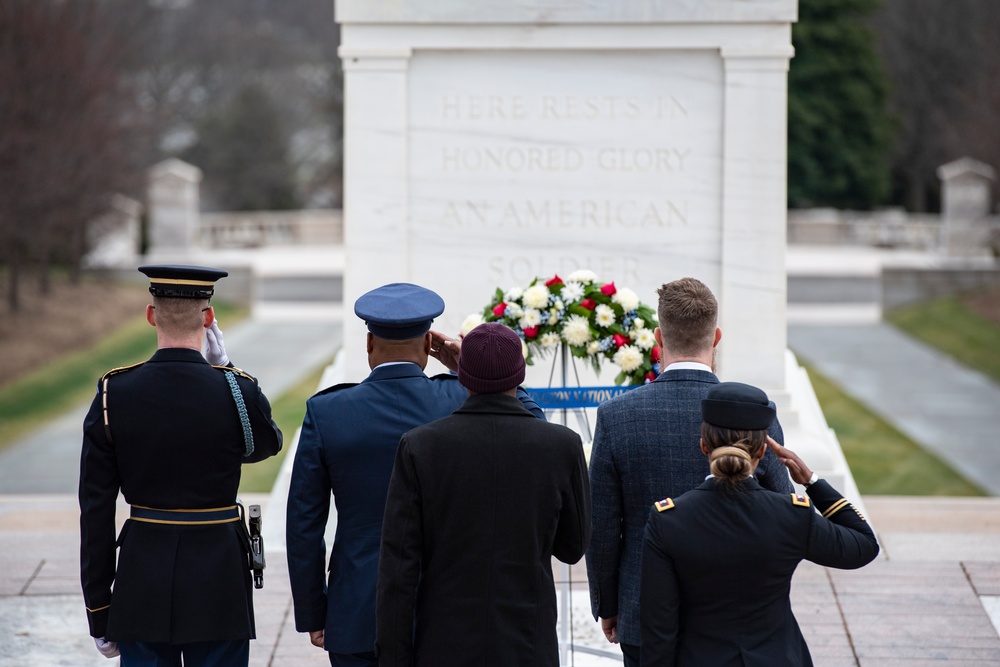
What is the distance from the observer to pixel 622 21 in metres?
7.10

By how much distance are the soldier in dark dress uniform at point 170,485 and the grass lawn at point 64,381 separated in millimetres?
9385

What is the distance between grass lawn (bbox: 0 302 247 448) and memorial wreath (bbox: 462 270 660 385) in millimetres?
8341

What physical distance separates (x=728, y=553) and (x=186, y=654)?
67.5 inches

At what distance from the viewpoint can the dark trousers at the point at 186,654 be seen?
376cm

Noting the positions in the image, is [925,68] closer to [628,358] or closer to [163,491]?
[628,358]

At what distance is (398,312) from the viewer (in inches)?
141

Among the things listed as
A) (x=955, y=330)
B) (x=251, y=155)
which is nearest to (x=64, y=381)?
(x=955, y=330)

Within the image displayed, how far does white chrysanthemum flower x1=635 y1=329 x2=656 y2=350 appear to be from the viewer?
567 cm

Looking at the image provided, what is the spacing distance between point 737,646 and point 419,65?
478 cm

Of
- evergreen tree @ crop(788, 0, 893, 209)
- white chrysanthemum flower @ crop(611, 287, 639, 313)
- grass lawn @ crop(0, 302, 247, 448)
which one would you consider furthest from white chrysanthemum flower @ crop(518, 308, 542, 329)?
evergreen tree @ crop(788, 0, 893, 209)

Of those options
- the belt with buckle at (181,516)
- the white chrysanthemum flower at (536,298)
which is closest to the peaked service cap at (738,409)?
the belt with buckle at (181,516)

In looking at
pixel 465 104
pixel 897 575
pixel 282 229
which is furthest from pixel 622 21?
pixel 282 229

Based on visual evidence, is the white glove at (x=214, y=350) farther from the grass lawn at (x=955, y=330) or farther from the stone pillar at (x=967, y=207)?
the stone pillar at (x=967, y=207)

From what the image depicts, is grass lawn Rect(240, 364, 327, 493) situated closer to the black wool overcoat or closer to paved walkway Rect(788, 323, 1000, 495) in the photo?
the black wool overcoat
